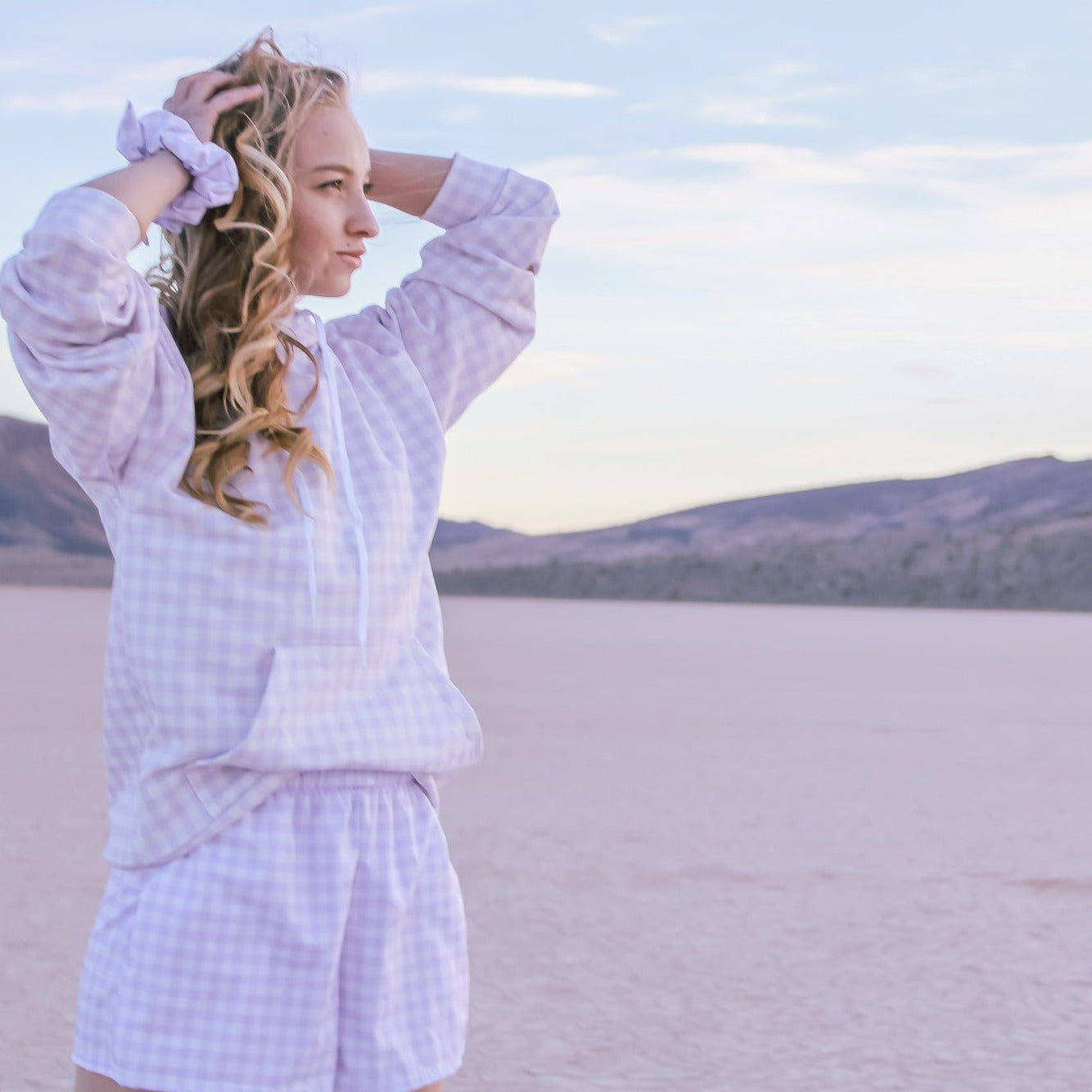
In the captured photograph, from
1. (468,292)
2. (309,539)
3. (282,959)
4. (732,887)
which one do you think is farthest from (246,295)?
(732,887)

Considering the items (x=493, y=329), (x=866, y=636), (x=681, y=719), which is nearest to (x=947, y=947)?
(x=493, y=329)

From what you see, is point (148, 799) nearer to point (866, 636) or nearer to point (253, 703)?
point (253, 703)

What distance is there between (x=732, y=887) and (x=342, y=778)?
383 centimetres

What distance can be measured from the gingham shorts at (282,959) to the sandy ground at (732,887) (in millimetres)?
1827

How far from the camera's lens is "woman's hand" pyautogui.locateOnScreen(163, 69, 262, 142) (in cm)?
180

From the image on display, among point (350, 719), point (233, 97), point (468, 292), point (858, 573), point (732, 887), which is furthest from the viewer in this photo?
point (858, 573)

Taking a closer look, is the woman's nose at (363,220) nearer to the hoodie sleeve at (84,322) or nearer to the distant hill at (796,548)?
the hoodie sleeve at (84,322)

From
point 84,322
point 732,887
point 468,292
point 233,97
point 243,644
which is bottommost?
point 732,887

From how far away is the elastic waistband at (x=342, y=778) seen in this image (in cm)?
169

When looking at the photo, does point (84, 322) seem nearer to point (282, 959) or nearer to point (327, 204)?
point (327, 204)

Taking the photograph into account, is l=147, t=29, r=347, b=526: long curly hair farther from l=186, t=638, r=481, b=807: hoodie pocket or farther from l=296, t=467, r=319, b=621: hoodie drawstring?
l=186, t=638, r=481, b=807: hoodie pocket

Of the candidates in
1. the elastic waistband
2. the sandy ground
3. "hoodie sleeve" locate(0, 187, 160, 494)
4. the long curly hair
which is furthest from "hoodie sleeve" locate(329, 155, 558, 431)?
the sandy ground

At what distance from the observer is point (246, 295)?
173cm

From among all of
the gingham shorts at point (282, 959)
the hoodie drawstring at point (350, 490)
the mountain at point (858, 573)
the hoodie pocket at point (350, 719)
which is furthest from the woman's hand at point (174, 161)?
the mountain at point (858, 573)
